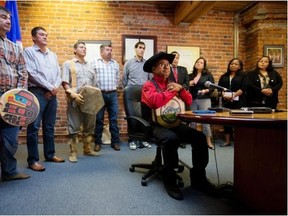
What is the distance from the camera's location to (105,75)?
4090mm

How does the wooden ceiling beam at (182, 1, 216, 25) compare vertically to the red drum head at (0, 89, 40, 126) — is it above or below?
above

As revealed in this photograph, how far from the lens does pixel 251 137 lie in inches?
72.0

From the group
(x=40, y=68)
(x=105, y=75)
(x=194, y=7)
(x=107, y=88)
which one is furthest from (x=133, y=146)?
(x=194, y=7)

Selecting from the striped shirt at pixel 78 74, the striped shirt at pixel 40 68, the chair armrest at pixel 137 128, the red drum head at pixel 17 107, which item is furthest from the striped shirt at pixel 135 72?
the red drum head at pixel 17 107

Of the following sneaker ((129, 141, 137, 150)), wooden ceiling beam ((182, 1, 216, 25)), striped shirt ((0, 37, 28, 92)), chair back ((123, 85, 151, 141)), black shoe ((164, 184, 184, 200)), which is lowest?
sneaker ((129, 141, 137, 150))

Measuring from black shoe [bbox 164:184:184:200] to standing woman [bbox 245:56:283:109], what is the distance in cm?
252

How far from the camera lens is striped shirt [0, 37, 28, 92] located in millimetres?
2283

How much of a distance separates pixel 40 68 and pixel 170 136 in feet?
5.61

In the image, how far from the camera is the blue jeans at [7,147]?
2.34 m

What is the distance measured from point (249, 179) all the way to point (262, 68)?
2.69 meters

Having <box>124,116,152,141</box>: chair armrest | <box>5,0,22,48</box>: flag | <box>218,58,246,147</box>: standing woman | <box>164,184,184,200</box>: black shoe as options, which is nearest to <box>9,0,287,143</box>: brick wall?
<box>218,58,246,147</box>: standing woman

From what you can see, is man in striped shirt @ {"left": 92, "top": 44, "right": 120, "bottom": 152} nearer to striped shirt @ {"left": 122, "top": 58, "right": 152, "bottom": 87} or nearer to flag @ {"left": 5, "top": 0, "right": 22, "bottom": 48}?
striped shirt @ {"left": 122, "top": 58, "right": 152, "bottom": 87}

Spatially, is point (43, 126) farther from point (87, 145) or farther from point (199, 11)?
point (199, 11)

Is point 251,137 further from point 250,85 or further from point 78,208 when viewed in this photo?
point 250,85
